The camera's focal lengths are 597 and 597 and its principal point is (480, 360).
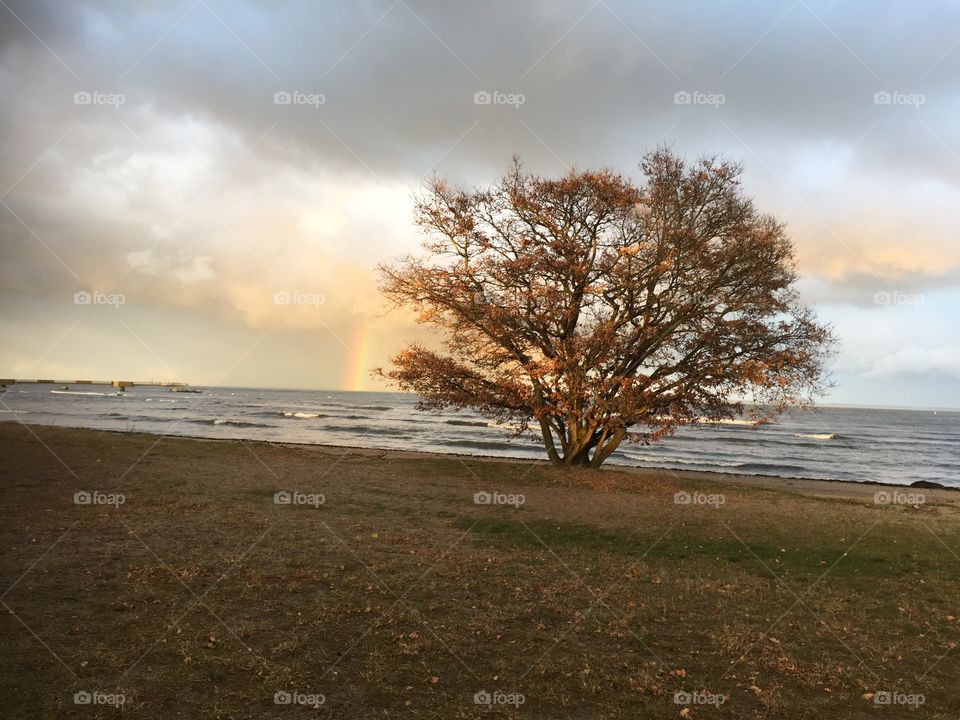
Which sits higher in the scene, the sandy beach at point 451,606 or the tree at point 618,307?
the tree at point 618,307

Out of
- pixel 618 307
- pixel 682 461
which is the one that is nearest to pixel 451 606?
pixel 618 307

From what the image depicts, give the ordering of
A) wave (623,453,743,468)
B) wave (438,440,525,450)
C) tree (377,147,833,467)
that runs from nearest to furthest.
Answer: tree (377,147,833,467)
wave (623,453,743,468)
wave (438,440,525,450)

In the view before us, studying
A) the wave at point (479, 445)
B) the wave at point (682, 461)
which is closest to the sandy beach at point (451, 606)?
the wave at point (682, 461)

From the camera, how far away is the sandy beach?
5.62 meters

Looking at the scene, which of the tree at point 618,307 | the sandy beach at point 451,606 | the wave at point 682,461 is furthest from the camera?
the wave at point 682,461

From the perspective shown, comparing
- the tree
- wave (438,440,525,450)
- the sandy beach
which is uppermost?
the tree

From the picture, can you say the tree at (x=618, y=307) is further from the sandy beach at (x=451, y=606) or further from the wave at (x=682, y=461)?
the wave at (x=682, y=461)

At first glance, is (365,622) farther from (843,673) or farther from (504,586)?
(843,673)

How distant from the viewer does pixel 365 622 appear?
23.7 feet

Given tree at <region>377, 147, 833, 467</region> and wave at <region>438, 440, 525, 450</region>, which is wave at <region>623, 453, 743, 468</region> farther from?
tree at <region>377, 147, 833, 467</region>

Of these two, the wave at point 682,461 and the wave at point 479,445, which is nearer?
the wave at point 682,461

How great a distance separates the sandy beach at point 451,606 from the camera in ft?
18.4

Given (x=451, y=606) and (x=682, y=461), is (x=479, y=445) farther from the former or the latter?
(x=451, y=606)

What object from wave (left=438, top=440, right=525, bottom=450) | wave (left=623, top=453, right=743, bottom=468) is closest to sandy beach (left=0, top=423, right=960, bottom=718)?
wave (left=623, top=453, right=743, bottom=468)
